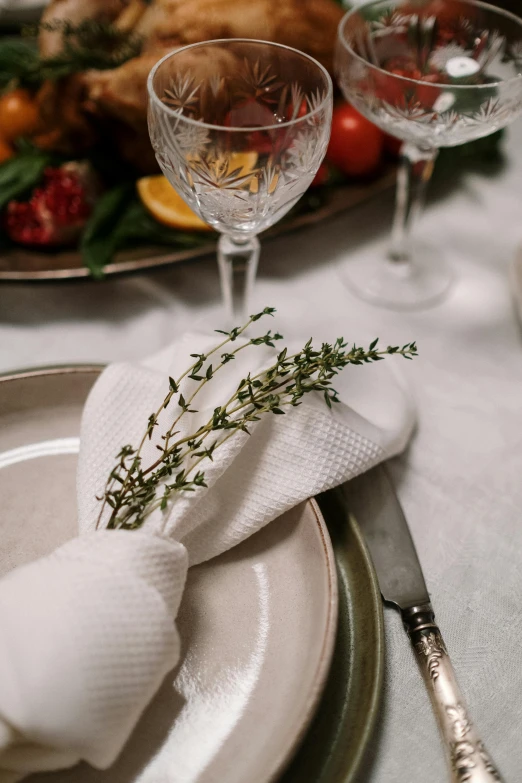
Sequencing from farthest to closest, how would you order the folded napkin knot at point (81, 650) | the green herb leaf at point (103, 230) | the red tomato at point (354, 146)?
1. the red tomato at point (354, 146)
2. the green herb leaf at point (103, 230)
3. the folded napkin knot at point (81, 650)

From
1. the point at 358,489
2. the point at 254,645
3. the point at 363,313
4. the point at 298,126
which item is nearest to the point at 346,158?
the point at 363,313

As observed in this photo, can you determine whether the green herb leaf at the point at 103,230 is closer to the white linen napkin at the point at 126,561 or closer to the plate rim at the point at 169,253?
the plate rim at the point at 169,253

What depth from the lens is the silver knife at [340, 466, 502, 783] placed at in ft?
1.31

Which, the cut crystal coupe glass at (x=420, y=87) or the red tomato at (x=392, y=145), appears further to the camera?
the red tomato at (x=392, y=145)

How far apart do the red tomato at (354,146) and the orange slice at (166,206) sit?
22 centimetres

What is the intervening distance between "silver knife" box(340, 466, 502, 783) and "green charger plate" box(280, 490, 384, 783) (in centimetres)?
3

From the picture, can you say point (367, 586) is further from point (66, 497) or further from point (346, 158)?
point (346, 158)

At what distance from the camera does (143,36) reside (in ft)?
2.88

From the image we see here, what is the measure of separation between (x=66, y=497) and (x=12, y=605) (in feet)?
0.51

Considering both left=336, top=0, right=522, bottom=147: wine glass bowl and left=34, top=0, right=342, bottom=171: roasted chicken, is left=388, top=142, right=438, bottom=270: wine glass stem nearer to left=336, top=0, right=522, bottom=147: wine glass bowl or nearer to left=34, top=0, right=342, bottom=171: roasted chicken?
left=336, top=0, right=522, bottom=147: wine glass bowl

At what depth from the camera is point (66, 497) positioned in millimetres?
527

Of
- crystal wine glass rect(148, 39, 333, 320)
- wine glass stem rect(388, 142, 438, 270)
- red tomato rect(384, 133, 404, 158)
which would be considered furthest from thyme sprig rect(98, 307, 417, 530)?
red tomato rect(384, 133, 404, 158)

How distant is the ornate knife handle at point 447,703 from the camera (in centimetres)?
39

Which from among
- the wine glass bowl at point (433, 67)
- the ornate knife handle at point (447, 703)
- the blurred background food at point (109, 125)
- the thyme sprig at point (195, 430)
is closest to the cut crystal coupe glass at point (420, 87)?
the wine glass bowl at point (433, 67)
